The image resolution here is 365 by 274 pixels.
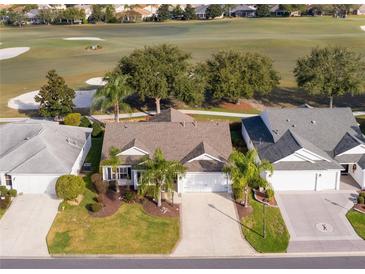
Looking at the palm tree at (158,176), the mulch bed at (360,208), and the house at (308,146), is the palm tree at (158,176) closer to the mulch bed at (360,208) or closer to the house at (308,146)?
the house at (308,146)

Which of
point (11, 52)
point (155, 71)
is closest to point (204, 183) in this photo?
point (155, 71)

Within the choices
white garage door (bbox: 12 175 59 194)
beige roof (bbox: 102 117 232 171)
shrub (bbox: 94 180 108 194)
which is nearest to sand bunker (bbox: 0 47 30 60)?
beige roof (bbox: 102 117 232 171)

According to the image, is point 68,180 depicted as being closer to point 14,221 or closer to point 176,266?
point 14,221

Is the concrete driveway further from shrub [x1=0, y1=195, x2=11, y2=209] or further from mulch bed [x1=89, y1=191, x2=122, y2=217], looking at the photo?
mulch bed [x1=89, y1=191, x2=122, y2=217]

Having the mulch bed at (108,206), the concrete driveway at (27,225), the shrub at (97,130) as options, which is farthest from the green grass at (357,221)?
the shrub at (97,130)

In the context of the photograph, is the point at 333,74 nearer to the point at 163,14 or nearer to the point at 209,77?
the point at 209,77
